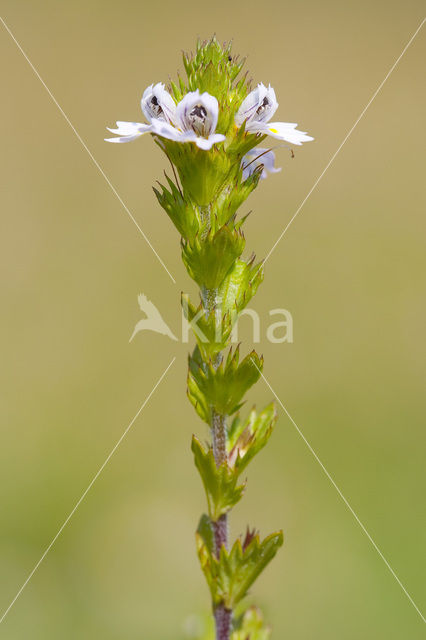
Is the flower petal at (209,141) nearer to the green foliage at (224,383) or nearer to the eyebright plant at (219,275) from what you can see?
the eyebright plant at (219,275)

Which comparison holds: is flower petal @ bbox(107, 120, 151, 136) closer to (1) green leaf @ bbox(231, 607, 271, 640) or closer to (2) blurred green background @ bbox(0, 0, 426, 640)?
(2) blurred green background @ bbox(0, 0, 426, 640)

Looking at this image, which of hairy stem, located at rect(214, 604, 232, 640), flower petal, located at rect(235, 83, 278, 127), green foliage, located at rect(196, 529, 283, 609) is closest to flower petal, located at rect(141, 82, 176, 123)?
flower petal, located at rect(235, 83, 278, 127)

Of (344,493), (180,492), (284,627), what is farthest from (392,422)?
(284,627)

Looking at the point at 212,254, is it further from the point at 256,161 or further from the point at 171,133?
the point at 256,161

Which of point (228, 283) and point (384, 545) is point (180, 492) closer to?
point (384, 545)

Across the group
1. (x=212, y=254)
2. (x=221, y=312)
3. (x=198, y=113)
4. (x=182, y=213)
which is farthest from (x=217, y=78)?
(x=221, y=312)
